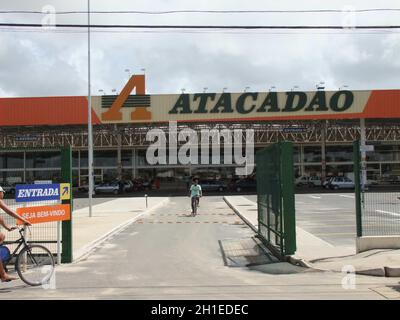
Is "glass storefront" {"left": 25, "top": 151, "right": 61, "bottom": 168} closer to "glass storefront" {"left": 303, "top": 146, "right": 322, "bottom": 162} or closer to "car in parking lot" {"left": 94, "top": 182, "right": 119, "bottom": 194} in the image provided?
"car in parking lot" {"left": 94, "top": 182, "right": 119, "bottom": 194}

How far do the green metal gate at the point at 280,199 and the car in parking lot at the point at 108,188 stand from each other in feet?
133

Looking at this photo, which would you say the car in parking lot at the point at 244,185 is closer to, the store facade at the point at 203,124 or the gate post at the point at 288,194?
the store facade at the point at 203,124

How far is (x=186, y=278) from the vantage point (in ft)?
32.3

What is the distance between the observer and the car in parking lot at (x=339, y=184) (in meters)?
53.1

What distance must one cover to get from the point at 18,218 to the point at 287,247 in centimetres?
551

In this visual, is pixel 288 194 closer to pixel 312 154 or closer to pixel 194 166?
pixel 194 166

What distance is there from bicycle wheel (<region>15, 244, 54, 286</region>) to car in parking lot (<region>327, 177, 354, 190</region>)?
4573 centimetres

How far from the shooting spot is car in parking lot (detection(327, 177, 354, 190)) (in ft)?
174

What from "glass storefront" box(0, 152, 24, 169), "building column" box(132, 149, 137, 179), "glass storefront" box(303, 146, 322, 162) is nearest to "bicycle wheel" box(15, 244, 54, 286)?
"glass storefront" box(0, 152, 24, 169)

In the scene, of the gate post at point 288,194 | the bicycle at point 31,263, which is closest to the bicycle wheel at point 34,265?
the bicycle at point 31,263

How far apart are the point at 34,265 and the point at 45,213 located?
1574mm

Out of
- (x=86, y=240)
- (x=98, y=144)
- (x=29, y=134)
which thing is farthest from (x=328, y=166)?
(x=86, y=240)

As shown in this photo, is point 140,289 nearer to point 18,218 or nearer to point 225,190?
point 18,218
